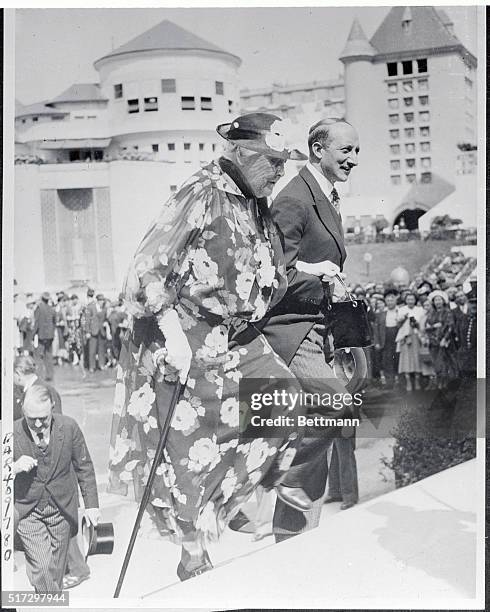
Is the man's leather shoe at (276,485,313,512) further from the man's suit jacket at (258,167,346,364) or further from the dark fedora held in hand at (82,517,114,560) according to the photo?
the dark fedora held in hand at (82,517,114,560)

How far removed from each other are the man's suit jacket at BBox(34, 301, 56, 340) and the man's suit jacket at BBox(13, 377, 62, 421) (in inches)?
6.9

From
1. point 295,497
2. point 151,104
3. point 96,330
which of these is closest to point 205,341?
point 96,330

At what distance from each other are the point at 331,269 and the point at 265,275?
26 centimetres

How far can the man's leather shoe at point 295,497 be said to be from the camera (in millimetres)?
3357

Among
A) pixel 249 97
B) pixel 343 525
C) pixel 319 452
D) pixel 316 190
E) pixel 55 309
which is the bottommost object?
pixel 343 525

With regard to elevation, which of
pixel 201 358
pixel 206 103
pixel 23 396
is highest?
pixel 206 103

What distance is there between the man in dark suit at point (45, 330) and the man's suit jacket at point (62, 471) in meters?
0.20

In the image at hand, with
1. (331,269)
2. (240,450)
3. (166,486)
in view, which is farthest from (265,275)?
(166,486)

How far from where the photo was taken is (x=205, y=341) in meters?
3.24

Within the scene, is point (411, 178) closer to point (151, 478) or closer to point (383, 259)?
point (383, 259)

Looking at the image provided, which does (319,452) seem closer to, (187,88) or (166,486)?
(166,486)

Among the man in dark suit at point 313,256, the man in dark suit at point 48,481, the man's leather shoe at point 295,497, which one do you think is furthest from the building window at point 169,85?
the man's leather shoe at point 295,497

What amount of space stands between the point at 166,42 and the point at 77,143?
52 centimetres

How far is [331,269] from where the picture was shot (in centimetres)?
329
